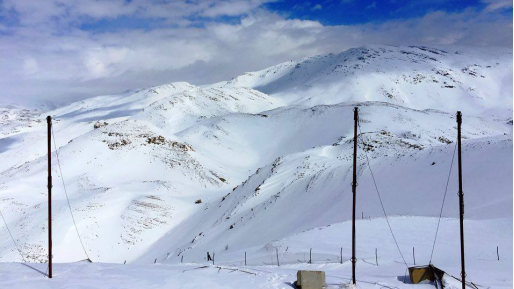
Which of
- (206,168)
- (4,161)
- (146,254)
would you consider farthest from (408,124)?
(4,161)

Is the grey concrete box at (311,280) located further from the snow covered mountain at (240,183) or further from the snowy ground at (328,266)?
the snow covered mountain at (240,183)

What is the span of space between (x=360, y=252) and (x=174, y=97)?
131 metres

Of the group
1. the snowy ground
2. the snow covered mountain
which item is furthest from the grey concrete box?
the snow covered mountain

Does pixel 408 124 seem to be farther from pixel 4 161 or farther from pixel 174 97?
pixel 4 161

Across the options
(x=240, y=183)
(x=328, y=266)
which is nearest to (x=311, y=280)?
(x=328, y=266)

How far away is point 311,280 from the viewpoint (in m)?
15.0

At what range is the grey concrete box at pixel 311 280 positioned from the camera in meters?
14.9

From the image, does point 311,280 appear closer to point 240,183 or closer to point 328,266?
point 328,266

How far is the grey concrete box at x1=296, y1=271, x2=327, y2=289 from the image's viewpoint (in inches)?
587

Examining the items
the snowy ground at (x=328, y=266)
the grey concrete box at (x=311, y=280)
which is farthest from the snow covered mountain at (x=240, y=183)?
the grey concrete box at (x=311, y=280)

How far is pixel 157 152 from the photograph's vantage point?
238ft

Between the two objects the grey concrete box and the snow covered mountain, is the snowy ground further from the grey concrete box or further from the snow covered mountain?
the grey concrete box

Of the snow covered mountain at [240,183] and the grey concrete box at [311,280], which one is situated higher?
the snow covered mountain at [240,183]

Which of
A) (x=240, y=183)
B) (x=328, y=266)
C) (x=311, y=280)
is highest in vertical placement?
(x=240, y=183)
